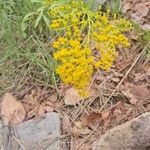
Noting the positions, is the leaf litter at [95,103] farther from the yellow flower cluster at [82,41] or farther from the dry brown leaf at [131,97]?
the yellow flower cluster at [82,41]

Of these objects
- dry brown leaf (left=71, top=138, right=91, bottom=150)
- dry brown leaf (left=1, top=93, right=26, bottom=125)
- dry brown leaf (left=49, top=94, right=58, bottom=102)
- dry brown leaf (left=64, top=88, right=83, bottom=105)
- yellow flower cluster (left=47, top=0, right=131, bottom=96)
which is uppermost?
yellow flower cluster (left=47, top=0, right=131, bottom=96)

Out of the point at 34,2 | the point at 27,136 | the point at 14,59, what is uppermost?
the point at 34,2

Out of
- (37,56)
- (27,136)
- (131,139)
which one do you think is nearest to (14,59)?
(37,56)

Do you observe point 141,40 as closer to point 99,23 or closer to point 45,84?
point 99,23

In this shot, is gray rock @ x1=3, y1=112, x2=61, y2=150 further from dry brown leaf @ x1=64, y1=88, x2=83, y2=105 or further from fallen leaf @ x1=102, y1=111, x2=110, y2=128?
fallen leaf @ x1=102, y1=111, x2=110, y2=128

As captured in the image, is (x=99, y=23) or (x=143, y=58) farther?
(x=143, y=58)

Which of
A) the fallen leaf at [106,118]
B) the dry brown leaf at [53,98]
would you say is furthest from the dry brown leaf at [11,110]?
the fallen leaf at [106,118]

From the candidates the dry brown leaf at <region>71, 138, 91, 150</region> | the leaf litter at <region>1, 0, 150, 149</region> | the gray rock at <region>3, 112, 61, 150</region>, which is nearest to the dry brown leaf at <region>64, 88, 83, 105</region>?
the leaf litter at <region>1, 0, 150, 149</region>
